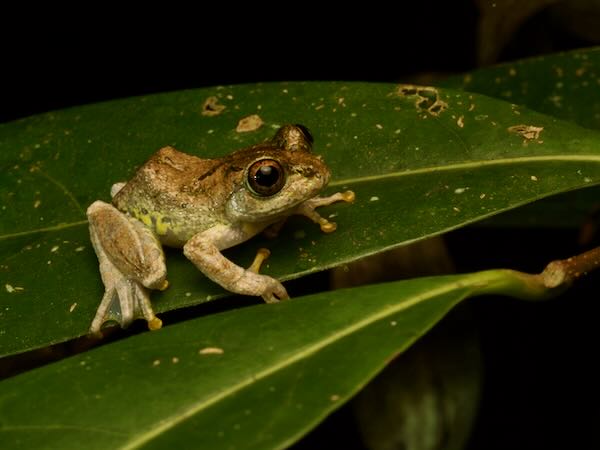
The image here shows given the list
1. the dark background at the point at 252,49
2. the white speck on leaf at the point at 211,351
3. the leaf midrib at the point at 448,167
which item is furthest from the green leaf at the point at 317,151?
the dark background at the point at 252,49

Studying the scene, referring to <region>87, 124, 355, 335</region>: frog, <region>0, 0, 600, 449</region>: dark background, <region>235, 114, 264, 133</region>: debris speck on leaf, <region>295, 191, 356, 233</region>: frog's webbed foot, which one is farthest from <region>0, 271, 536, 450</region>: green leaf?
<region>0, 0, 600, 449</region>: dark background

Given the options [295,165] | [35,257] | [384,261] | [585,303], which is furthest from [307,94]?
[585,303]

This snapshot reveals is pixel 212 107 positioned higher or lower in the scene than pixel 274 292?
higher

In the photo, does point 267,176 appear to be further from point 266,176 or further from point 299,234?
point 299,234

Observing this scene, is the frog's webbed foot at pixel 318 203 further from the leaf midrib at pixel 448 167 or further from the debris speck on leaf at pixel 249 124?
the debris speck on leaf at pixel 249 124

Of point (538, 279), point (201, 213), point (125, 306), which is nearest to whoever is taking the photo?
point (538, 279)

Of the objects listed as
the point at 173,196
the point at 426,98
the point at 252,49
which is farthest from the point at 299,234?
the point at 252,49

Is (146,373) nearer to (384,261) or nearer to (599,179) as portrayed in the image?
(599,179)
